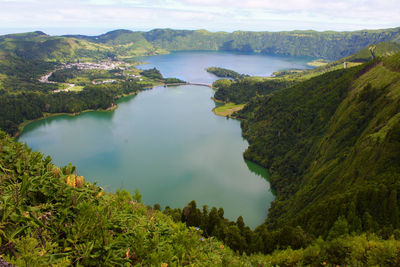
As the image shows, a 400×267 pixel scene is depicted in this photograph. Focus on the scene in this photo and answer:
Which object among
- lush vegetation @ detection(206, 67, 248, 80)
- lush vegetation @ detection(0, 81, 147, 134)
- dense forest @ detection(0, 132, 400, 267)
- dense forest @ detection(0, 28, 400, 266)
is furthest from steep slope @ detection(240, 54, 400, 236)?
lush vegetation @ detection(206, 67, 248, 80)

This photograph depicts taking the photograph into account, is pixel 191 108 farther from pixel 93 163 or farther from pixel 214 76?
pixel 214 76

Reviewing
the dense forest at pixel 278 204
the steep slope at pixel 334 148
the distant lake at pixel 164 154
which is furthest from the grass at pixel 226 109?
the dense forest at pixel 278 204

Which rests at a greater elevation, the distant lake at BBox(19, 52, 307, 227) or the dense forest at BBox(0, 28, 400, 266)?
the dense forest at BBox(0, 28, 400, 266)

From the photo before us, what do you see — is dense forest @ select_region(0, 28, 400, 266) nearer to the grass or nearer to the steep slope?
the steep slope

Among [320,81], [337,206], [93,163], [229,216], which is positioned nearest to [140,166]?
[93,163]

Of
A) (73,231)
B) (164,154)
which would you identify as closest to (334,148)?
(164,154)

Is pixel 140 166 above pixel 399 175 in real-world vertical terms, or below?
below
